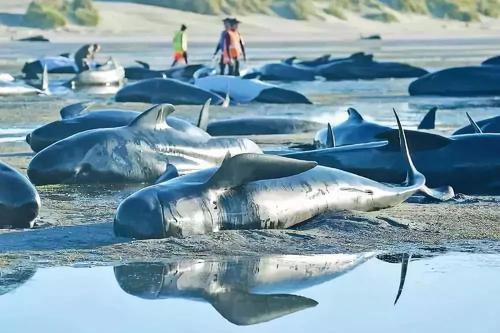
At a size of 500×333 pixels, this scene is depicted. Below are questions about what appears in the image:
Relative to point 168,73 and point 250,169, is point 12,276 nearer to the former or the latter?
point 250,169

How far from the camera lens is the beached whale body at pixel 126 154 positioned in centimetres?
1112

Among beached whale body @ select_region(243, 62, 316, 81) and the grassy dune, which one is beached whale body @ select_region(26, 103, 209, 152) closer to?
beached whale body @ select_region(243, 62, 316, 81)

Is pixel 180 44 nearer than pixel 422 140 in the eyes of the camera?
No

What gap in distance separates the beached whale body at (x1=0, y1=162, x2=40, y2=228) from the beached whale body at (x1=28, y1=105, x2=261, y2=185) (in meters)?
2.31

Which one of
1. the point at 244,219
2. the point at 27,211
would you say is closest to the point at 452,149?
the point at 244,219

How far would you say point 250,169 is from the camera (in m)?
8.17

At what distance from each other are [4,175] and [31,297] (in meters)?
2.20

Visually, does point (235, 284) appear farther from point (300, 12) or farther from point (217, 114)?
point (300, 12)

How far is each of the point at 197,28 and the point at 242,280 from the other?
57683 millimetres

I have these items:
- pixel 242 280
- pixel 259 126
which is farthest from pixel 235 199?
pixel 259 126

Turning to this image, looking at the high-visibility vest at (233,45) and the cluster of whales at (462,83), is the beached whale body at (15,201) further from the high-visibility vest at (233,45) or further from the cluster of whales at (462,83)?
the high-visibility vest at (233,45)

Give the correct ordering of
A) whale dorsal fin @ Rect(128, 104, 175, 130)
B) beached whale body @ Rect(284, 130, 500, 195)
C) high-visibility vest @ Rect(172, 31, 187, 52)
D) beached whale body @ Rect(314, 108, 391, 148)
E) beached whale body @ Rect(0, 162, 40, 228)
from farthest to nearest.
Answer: high-visibility vest @ Rect(172, 31, 187, 52), beached whale body @ Rect(314, 108, 391, 148), whale dorsal fin @ Rect(128, 104, 175, 130), beached whale body @ Rect(284, 130, 500, 195), beached whale body @ Rect(0, 162, 40, 228)

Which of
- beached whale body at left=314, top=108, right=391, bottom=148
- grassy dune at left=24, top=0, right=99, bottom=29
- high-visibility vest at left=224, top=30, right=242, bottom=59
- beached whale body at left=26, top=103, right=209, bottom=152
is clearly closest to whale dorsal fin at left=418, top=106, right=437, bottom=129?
beached whale body at left=314, top=108, right=391, bottom=148

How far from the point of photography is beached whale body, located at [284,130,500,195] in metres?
10.4
